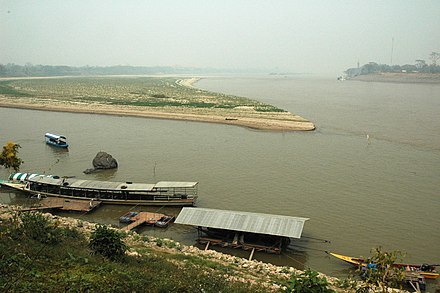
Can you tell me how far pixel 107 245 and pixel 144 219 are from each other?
7573 millimetres

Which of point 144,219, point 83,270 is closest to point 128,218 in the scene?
point 144,219

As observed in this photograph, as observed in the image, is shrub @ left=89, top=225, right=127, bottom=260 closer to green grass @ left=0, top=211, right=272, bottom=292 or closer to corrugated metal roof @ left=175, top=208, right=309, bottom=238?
green grass @ left=0, top=211, right=272, bottom=292

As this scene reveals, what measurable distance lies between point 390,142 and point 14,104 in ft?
214

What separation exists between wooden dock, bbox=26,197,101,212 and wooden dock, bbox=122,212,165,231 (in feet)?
11.1

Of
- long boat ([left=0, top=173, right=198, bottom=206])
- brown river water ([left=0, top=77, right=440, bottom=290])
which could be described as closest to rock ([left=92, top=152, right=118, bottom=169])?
brown river water ([left=0, top=77, right=440, bottom=290])

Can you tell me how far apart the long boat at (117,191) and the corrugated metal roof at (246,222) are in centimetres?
373

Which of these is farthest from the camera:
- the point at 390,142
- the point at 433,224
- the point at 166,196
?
the point at 390,142

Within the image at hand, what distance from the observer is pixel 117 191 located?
22.8 metres

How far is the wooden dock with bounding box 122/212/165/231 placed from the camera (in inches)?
779

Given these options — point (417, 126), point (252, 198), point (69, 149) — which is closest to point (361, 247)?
point (252, 198)

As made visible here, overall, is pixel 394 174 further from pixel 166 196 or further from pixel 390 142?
pixel 166 196

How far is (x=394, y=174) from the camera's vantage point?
29047 millimetres

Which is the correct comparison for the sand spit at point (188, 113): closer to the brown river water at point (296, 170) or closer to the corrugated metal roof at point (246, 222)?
the brown river water at point (296, 170)

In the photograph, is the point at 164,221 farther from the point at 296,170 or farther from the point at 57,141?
the point at 57,141
